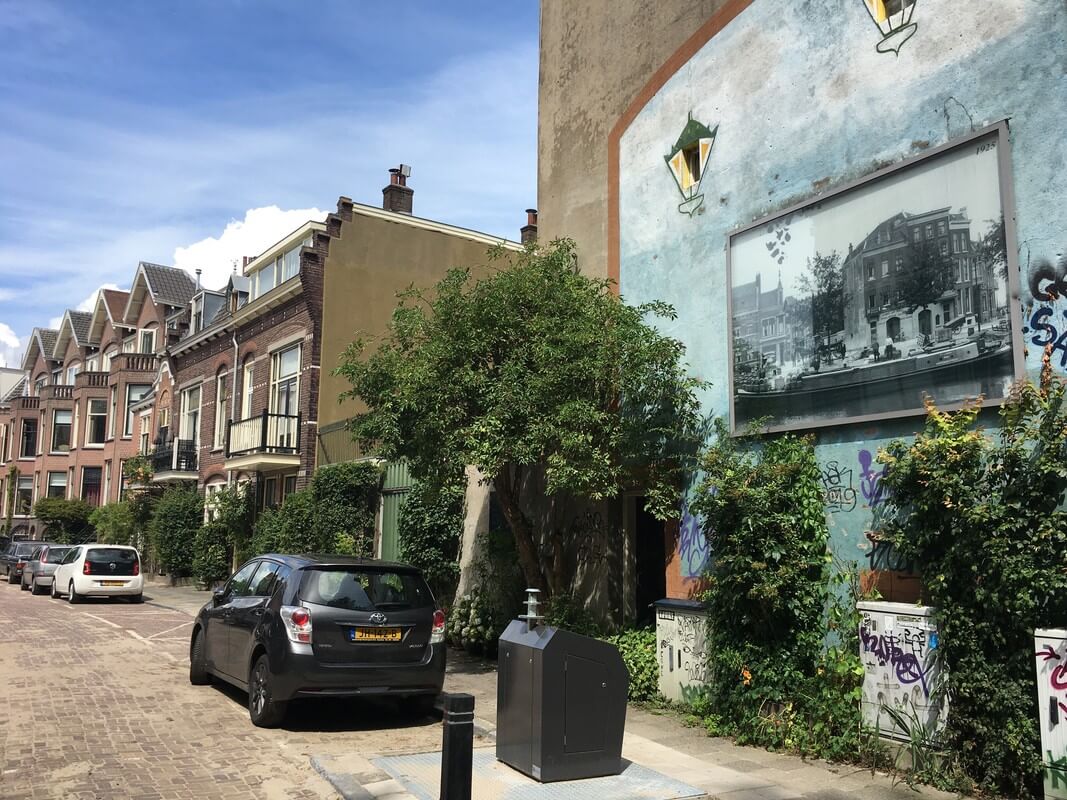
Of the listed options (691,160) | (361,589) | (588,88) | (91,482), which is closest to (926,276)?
(691,160)

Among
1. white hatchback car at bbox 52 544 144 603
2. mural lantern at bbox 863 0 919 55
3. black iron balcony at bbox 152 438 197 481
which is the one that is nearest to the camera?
mural lantern at bbox 863 0 919 55

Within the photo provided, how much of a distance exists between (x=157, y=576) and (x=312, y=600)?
25.5 metres

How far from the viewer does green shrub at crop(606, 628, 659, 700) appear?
1002 cm

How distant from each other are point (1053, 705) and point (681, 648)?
4.15 metres

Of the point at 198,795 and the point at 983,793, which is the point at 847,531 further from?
the point at 198,795

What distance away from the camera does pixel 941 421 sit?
282 inches

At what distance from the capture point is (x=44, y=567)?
2531cm

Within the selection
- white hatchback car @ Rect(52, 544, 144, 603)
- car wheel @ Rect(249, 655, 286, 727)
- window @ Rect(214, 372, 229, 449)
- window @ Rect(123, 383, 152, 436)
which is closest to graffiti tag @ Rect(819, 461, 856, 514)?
car wheel @ Rect(249, 655, 286, 727)

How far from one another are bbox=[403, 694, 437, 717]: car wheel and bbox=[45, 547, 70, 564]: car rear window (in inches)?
765

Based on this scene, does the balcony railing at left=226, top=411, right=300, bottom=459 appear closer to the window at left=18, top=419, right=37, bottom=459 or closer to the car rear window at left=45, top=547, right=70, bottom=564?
the car rear window at left=45, top=547, right=70, bottom=564

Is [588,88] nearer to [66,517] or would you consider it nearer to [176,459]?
[176,459]

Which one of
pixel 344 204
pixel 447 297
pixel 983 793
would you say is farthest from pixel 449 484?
pixel 344 204

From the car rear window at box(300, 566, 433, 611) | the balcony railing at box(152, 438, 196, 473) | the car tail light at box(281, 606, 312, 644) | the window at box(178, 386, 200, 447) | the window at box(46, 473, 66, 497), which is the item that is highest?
the window at box(178, 386, 200, 447)

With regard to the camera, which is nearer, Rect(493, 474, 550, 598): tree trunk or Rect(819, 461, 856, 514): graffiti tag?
Rect(819, 461, 856, 514): graffiti tag
